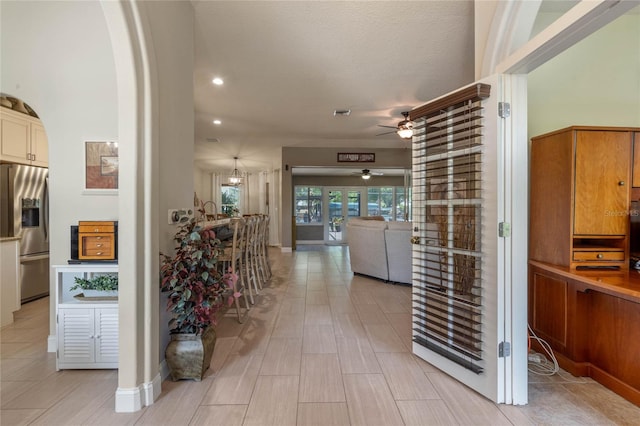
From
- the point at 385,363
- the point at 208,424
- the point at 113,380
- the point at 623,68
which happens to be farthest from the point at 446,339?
the point at 623,68

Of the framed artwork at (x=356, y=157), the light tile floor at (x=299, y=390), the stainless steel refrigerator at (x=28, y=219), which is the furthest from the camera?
→ the framed artwork at (x=356, y=157)

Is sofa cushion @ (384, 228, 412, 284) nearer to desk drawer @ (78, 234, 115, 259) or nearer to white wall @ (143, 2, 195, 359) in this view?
white wall @ (143, 2, 195, 359)

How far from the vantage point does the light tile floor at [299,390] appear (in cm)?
172

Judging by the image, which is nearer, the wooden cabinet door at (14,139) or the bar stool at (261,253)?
the wooden cabinet door at (14,139)

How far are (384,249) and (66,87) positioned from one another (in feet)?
13.8

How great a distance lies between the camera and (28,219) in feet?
12.0

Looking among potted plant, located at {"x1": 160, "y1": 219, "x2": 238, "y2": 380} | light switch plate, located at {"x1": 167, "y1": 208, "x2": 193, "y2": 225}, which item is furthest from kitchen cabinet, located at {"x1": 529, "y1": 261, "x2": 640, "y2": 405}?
light switch plate, located at {"x1": 167, "y1": 208, "x2": 193, "y2": 225}

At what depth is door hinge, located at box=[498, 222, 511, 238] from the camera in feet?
6.03

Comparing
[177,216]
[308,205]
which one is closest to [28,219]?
[177,216]

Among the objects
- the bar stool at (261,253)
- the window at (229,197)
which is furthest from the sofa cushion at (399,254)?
the window at (229,197)

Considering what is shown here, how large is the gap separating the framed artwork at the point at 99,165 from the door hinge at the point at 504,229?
2926 mm

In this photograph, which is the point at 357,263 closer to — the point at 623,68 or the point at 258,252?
the point at 258,252

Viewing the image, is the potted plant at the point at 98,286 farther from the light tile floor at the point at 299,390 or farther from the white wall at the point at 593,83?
the white wall at the point at 593,83

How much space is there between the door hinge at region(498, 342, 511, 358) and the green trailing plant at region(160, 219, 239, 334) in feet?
6.22
